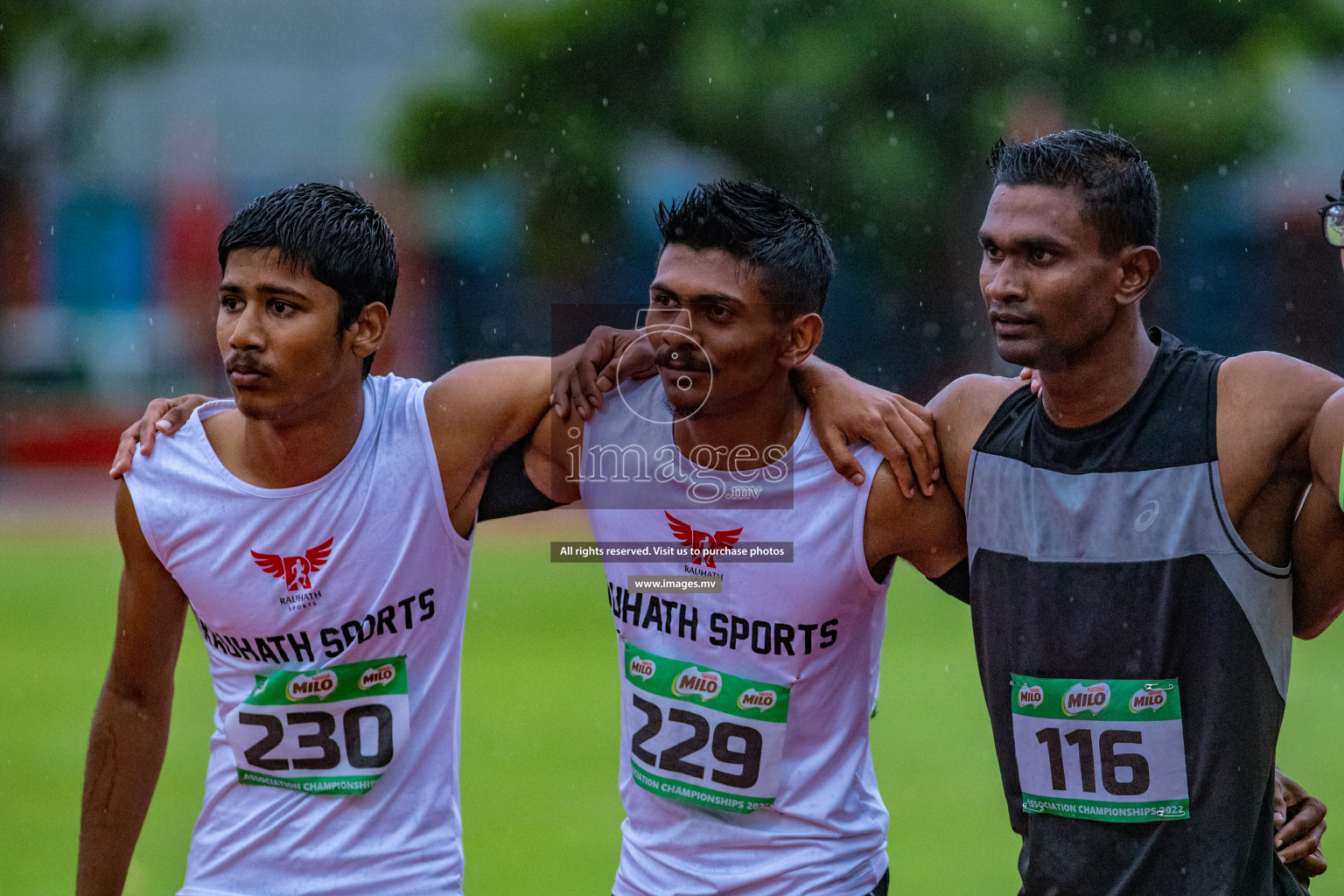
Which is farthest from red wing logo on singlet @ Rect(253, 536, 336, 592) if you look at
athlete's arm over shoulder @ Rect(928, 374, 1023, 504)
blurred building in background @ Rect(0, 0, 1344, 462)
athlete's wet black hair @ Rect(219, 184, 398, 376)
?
blurred building in background @ Rect(0, 0, 1344, 462)

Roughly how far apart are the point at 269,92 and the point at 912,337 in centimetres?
1271

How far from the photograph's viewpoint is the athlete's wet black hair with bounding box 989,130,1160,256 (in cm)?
326

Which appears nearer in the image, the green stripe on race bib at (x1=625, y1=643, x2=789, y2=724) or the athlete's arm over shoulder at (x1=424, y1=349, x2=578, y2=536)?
the green stripe on race bib at (x1=625, y1=643, x2=789, y2=724)

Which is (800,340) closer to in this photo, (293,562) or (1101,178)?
(1101,178)

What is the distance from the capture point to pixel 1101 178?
10.7ft

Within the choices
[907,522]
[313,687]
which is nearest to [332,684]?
[313,687]

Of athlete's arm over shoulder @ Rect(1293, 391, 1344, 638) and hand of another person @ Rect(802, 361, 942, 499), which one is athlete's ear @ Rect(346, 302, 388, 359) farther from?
athlete's arm over shoulder @ Rect(1293, 391, 1344, 638)

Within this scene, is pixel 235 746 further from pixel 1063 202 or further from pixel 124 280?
pixel 124 280

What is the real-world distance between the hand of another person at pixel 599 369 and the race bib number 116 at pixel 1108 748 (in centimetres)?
117

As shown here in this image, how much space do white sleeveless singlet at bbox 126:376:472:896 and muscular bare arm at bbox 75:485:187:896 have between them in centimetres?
8

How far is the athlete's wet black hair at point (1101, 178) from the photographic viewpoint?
3260 mm

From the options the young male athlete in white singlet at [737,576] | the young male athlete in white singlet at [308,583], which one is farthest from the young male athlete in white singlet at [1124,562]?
the young male athlete in white singlet at [308,583]

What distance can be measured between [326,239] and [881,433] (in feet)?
4.48

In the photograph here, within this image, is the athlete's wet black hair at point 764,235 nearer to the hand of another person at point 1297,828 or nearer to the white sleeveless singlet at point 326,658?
the white sleeveless singlet at point 326,658
